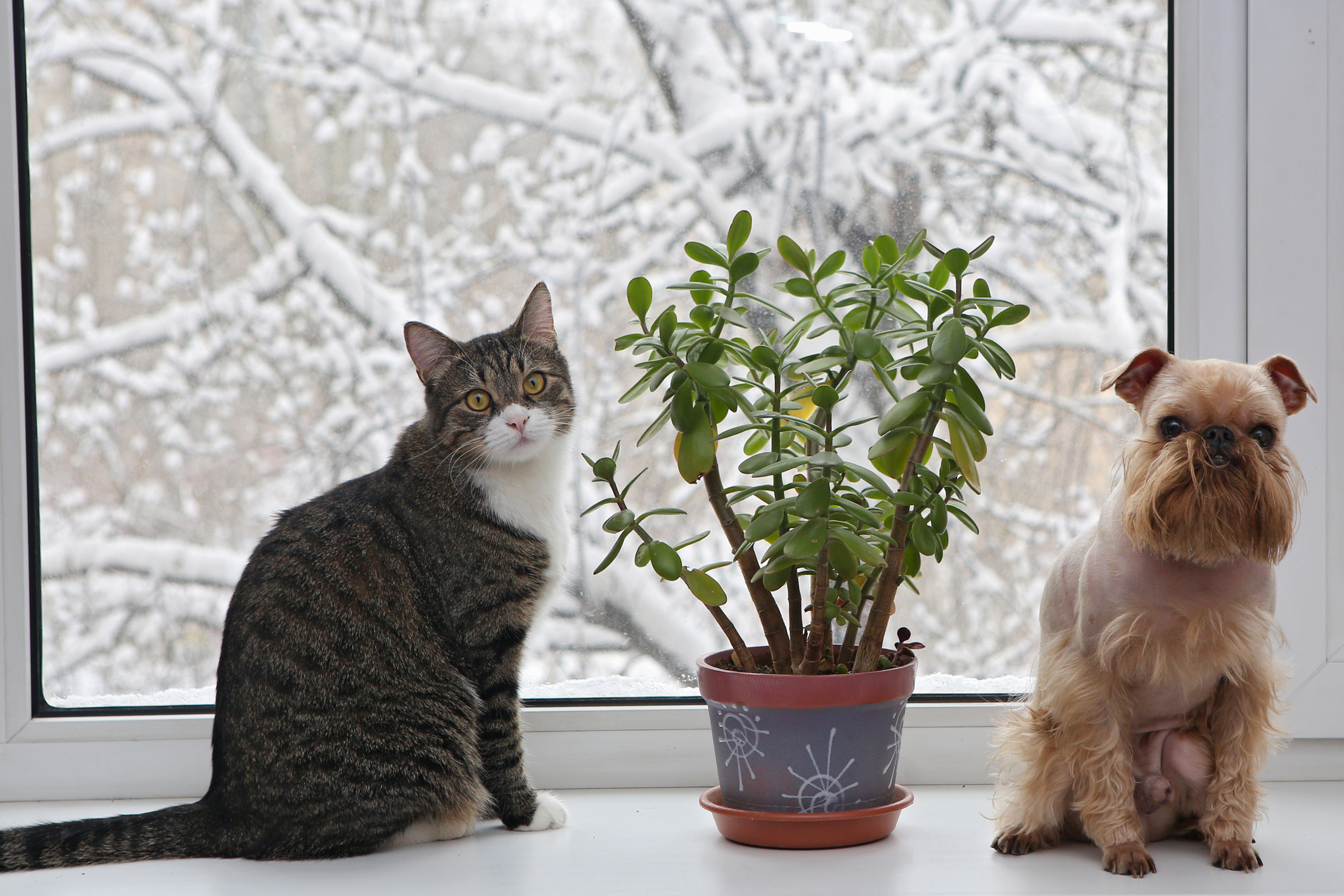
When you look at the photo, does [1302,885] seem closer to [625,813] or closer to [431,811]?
[625,813]

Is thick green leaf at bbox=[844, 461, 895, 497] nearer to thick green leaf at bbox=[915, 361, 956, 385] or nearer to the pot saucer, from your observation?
thick green leaf at bbox=[915, 361, 956, 385]

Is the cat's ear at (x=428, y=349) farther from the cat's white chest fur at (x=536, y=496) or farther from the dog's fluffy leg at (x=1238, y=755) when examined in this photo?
the dog's fluffy leg at (x=1238, y=755)

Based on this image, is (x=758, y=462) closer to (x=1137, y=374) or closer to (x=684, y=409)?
(x=684, y=409)

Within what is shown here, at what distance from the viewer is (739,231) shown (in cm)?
103

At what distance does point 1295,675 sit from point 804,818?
691 mm

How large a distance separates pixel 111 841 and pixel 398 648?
36 cm

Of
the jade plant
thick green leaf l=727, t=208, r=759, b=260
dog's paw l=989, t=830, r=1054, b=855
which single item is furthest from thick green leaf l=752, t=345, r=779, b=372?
dog's paw l=989, t=830, r=1054, b=855

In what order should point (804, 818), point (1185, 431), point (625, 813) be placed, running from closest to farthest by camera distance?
point (1185, 431)
point (804, 818)
point (625, 813)

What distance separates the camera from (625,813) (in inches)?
47.8

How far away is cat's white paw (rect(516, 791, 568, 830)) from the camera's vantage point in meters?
1.15

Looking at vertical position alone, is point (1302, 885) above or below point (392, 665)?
below

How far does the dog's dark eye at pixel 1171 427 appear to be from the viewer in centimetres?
91

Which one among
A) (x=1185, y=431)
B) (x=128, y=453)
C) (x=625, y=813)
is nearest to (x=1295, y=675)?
(x=1185, y=431)

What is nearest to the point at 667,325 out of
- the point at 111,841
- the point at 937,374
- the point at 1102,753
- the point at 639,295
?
the point at 639,295
